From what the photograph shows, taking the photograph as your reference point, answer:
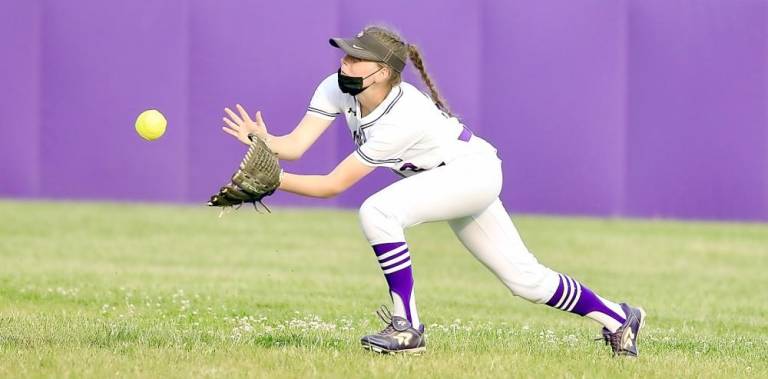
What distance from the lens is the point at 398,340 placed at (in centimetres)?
617

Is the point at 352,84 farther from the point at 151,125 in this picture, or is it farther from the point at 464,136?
the point at 151,125

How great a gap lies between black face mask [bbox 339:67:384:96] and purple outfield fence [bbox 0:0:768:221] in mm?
8723

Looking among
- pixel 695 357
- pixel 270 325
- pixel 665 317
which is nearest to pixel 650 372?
pixel 695 357

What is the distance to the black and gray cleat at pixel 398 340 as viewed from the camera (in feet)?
20.2

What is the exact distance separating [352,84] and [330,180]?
1.56 ft

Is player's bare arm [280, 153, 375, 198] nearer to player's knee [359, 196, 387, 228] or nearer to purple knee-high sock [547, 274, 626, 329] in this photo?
player's knee [359, 196, 387, 228]

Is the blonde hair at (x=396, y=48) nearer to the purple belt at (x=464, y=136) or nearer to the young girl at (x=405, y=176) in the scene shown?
the young girl at (x=405, y=176)

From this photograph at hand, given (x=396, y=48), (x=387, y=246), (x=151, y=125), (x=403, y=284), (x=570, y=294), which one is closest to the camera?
(x=387, y=246)

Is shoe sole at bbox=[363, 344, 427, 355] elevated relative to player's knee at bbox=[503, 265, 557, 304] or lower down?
lower down

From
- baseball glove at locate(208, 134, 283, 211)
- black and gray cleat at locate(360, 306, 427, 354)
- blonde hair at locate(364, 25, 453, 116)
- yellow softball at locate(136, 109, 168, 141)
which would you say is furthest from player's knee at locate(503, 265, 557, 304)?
yellow softball at locate(136, 109, 168, 141)

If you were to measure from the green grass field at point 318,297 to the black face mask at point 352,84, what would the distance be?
1.17m

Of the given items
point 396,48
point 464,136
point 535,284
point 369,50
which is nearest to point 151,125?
point 369,50

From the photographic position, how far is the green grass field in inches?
237

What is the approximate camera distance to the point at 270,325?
797cm
